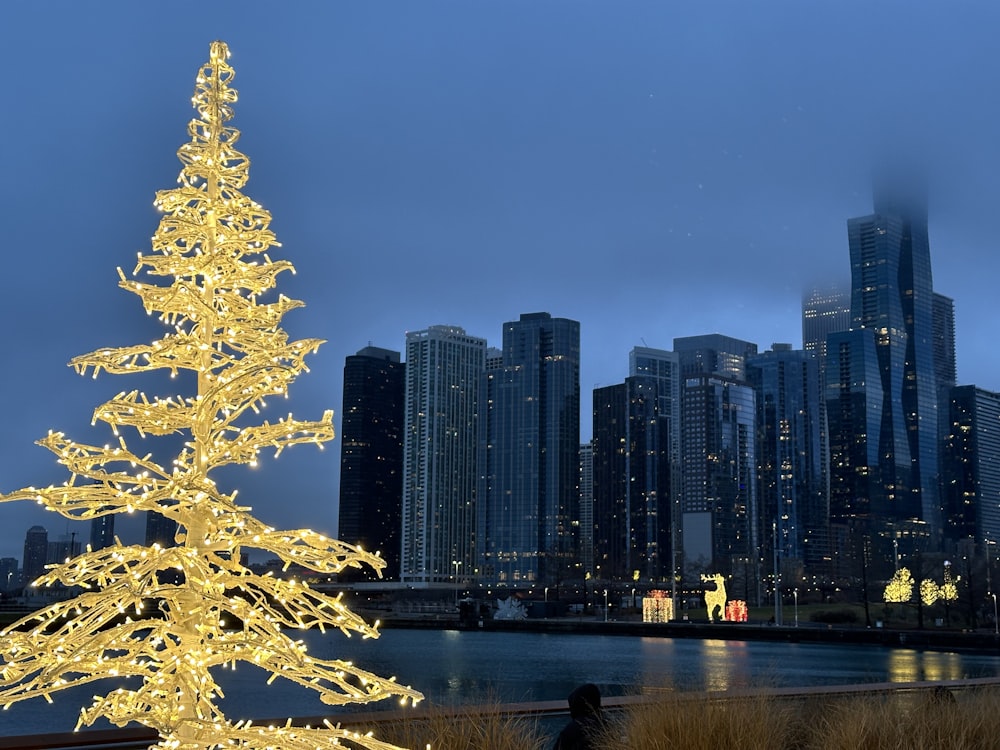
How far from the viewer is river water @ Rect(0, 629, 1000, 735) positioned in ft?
101

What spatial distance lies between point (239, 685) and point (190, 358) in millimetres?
38334

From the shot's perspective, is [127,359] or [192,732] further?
[127,359]

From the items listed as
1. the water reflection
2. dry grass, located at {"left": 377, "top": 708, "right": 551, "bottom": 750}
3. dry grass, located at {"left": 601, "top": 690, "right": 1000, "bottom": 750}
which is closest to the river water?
the water reflection

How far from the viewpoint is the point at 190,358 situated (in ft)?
23.2

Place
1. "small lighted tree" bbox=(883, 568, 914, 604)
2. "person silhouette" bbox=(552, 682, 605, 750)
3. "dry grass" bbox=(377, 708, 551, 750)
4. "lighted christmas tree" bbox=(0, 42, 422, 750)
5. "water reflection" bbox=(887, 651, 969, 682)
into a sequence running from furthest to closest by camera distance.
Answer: "small lighted tree" bbox=(883, 568, 914, 604), "water reflection" bbox=(887, 651, 969, 682), "dry grass" bbox=(377, 708, 551, 750), "person silhouette" bbox=(552, 682, 605, 750), "lighted christmas tree" bbox=(0, 42, 422, 750)

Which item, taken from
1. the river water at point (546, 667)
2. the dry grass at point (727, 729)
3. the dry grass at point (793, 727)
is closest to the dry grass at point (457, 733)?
the dry grass at point (727, 729)

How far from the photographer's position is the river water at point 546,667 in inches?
1215

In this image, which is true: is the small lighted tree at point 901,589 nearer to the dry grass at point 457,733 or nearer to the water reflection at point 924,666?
the water reflection at point 924,666

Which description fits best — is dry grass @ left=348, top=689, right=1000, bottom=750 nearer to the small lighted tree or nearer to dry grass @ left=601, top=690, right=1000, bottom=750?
dry grass @ left=601, top=690, right=1000, bottom=750

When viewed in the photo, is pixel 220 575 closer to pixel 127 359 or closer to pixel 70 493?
pixel 70 493

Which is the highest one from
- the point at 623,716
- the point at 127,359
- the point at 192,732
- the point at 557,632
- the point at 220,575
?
the point at 127,359

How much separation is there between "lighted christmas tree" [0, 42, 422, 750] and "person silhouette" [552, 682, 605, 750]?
1.99 metres

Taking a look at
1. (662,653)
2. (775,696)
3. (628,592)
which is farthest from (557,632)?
(775,696)

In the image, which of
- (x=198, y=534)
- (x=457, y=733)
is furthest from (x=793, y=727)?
(x=198, y=534)
